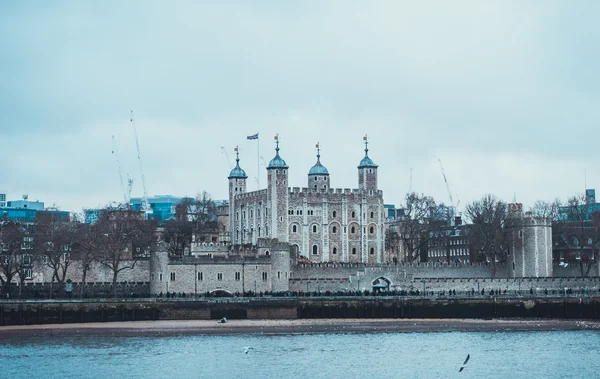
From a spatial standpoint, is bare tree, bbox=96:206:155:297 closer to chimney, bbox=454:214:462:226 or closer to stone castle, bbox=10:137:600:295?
stone castle, bbox=10:137:600:295

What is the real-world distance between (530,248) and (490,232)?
642 cm

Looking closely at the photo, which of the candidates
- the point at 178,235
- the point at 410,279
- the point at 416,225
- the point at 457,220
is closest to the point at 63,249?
the point at 178,235

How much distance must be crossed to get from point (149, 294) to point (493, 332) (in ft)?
104

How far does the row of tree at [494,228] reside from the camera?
128625 mm

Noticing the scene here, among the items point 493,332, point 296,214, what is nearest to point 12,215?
point 296,214

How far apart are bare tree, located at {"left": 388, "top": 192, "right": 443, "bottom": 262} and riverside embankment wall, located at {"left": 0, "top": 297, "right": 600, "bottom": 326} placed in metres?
27.2

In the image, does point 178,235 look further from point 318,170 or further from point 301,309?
point 301,309

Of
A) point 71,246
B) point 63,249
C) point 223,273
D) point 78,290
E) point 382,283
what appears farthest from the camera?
point 382,283

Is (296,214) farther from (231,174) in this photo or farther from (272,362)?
(272,362)

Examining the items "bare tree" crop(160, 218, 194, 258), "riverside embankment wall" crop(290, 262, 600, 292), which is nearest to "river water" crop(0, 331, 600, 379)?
"riverside embankment wall" crop(290, 262, 600, 292)

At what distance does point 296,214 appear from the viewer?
134750mm

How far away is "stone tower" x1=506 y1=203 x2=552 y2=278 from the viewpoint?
404 feet

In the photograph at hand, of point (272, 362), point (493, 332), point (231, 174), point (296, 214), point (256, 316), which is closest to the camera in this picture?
point (272, 362)

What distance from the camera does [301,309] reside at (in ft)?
342
